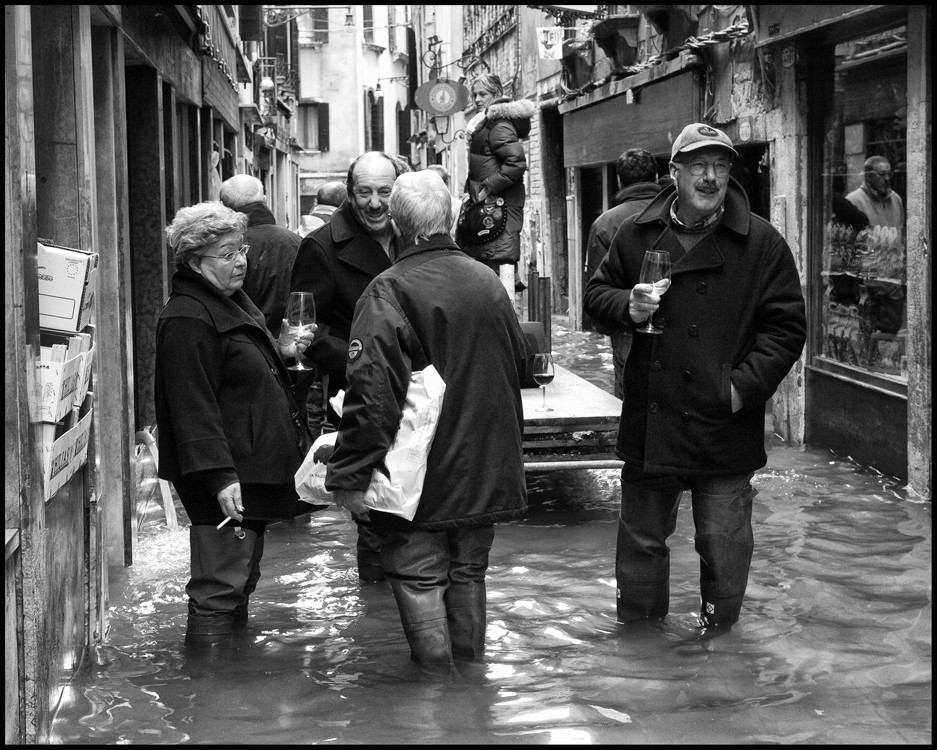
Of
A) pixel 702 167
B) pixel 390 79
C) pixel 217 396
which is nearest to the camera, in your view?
pixel 217 396

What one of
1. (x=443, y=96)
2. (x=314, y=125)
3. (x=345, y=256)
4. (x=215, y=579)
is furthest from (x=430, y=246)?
(x=314, y=125)

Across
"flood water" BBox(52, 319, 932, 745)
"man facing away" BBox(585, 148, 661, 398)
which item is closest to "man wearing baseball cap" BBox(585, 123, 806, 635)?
"flood water" BBox(52, 319, 932, 745)

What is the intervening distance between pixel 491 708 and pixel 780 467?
15.8 feet

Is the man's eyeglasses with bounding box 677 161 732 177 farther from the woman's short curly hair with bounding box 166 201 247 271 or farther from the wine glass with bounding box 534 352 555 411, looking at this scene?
the wine glass with bounding box 534 352 555 411

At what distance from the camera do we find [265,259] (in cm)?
759

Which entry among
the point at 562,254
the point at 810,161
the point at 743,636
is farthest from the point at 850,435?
the point at 562,254

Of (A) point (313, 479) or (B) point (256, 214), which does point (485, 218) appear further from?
(A) point (313, 479)

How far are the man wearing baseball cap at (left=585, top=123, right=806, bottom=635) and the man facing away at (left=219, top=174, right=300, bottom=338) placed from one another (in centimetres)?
292

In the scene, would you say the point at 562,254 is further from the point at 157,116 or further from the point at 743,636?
the point at 743,636

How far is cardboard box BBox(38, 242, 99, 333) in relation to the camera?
14.1ft

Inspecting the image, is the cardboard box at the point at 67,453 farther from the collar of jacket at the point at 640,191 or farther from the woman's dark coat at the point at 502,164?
the woman's dark coat at the point at 502,164

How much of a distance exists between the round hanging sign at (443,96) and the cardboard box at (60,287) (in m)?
20.6

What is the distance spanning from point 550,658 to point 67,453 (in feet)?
6.25

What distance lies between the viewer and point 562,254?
64.6ft
